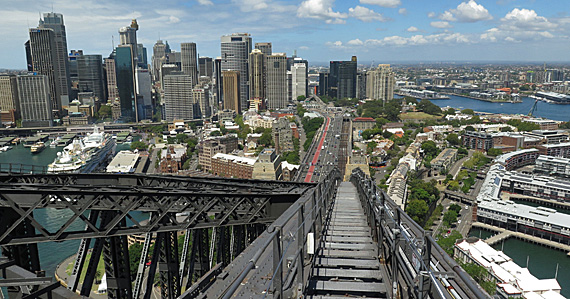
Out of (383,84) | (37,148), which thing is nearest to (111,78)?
(37,148)

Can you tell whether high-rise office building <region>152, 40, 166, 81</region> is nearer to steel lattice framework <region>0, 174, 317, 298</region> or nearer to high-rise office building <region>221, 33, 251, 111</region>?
high-rise office building <region>221, 33, 251, 111</region>

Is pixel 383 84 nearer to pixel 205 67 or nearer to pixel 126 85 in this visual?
pixel 126 85

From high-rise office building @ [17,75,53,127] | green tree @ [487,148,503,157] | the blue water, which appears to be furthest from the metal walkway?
the blue water

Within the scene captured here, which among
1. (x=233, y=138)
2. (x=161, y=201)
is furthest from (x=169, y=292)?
(x=233, y=138)

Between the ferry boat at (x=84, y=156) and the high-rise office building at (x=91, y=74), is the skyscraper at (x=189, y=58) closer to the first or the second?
the high-rise office building at (x=91, y=74)

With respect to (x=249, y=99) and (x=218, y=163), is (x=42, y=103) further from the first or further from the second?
(x=218, y=163)

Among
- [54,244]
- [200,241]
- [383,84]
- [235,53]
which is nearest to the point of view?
[200,241]
